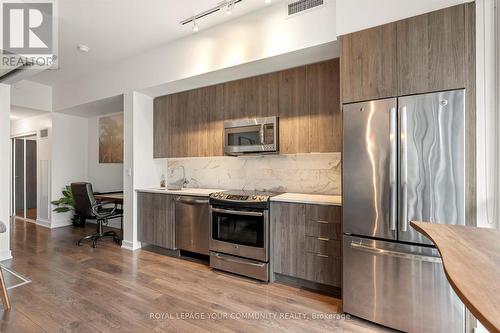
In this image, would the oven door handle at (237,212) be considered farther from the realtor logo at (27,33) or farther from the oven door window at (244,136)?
the realtor logo at (27,33)

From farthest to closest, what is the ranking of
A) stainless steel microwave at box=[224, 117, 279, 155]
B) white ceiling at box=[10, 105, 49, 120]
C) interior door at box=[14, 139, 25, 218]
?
interior door at box=[14, 139, 25, 218] → white ceiling at box=[10, 105, 49, 120] → stainless steel microwave at box=[224, 117, 279, 155]

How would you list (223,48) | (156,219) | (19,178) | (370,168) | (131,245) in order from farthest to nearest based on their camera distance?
(19,178) → (131,245) → (156,219) → (223,48) → (370,168)

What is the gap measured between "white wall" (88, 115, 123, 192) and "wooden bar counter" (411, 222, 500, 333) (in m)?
5.70

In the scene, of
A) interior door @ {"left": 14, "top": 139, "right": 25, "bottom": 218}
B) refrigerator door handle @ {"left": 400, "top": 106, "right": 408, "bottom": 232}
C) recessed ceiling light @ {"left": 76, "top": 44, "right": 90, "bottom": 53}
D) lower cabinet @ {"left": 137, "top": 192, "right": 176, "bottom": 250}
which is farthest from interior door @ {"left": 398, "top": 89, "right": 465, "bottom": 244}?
interior door @ {"left": 14, "top": 139, "right": 25, "bottom": 218}

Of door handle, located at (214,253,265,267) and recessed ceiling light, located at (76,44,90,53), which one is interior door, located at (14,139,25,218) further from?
door handle, located at (214,253,265,267)

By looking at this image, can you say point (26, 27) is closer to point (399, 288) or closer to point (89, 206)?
point (89, 206)

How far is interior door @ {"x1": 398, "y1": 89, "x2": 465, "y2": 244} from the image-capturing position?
177 cm

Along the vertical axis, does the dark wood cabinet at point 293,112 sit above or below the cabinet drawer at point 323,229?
above

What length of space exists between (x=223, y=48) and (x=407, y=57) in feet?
6.36

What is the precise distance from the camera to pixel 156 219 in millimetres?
3738

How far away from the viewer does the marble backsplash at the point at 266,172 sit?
10.2 feet

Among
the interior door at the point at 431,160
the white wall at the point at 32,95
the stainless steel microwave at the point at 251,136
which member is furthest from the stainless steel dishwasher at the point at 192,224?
the white wall at the point at 32,95

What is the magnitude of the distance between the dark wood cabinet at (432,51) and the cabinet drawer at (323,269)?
160cm

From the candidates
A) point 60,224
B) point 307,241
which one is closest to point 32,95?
point 60,224
